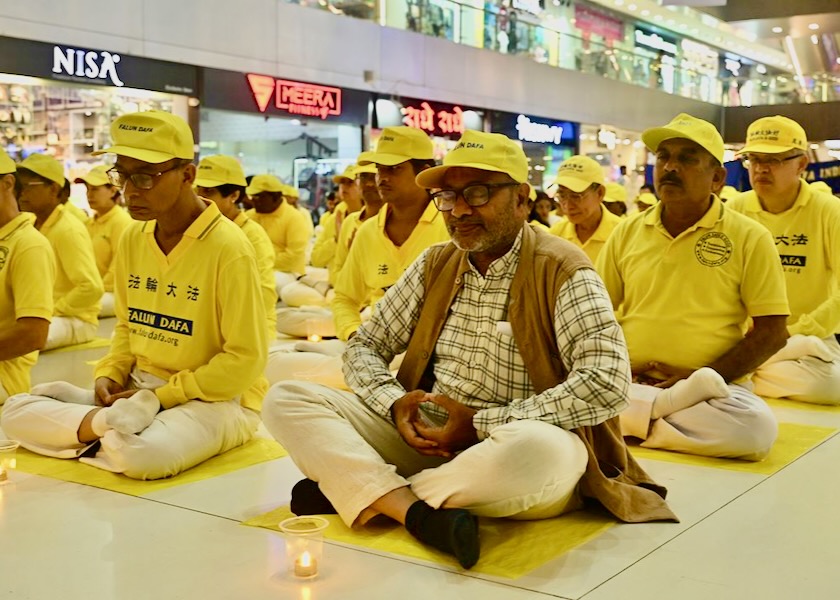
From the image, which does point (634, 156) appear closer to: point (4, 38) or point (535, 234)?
point (4, 38)

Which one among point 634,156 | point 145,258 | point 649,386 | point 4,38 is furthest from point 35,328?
point 634,156

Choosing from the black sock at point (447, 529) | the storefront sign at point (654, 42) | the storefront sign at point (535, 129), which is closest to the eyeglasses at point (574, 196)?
the black sock at point (447, 529)

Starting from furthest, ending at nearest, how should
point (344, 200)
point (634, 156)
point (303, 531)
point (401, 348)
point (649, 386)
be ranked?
1. point (634, 156)
2. point (344, 200)
3. point (649, 386)
4. point (401, 348)
5. point (303, 531)

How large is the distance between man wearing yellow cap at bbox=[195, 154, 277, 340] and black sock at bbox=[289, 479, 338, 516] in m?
2.51

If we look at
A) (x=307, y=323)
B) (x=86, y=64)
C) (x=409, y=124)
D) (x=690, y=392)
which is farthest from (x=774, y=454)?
(x=409, y=124)

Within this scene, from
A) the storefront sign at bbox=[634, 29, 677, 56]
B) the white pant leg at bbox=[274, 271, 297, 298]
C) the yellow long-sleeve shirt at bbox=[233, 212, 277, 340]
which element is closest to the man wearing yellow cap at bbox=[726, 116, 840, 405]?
the yellow long-sleeve shirt at bbox=[233, 212, 277, 340]

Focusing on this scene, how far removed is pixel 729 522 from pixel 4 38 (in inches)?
370

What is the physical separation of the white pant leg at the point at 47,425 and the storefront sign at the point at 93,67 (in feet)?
23.6

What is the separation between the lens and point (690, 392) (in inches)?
173

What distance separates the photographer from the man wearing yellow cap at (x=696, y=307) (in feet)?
14.3

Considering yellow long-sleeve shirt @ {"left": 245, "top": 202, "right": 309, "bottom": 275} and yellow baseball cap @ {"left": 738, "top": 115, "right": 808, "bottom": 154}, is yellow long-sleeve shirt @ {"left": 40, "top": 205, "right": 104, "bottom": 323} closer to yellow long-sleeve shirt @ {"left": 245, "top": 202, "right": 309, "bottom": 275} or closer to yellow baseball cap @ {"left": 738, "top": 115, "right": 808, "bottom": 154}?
yellow long-sleeve shirt @ {"left": 245, "top": 202, "right": 309, "bottom": 275}

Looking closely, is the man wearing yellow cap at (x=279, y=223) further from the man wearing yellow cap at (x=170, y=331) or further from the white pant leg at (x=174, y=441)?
the white pant leg at (x=174, y=441)

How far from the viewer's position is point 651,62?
2445 cm

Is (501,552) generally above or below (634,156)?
below
